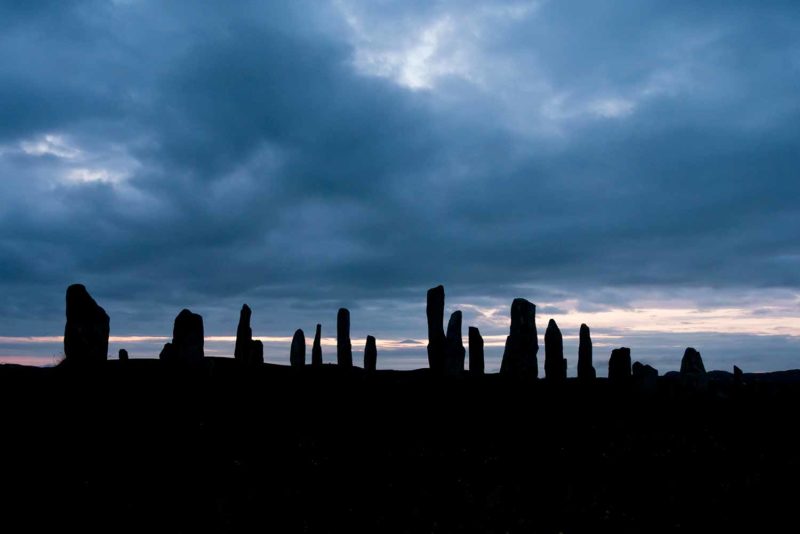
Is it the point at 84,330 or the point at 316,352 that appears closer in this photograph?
the point at 84,330

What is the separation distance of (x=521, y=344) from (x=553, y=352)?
3981 millimetres

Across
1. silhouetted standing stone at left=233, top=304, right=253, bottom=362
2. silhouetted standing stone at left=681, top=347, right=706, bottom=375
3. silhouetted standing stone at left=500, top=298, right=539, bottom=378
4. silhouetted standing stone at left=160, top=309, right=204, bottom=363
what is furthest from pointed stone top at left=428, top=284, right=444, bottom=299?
silhouetted standing stone at left=681, top=347, right=706, bottom=375

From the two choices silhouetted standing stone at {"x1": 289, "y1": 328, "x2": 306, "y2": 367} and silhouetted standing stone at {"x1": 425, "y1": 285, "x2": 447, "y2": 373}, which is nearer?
silhouetted standing stone at {"x1": 425, "y1": 285, "x2": 447, "y2": 373}

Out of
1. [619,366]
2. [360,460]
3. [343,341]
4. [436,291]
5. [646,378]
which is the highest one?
[436,291]

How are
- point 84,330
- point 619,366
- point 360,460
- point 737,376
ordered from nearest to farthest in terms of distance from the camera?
1. point 360,460
2. point 84,330
3. point 619,366
4. point 737,376

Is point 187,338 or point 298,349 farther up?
point 298,349

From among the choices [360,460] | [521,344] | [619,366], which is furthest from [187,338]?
[619,366]

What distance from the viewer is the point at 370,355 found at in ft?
133

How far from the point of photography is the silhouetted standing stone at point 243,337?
3559 centimetres

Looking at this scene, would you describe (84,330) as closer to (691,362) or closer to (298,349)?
(298,349)

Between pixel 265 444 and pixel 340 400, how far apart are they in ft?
22.9

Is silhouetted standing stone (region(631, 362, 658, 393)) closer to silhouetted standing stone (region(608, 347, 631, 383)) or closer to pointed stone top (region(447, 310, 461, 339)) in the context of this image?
silhouetted standing stone (region(608, 347, 631, 383))

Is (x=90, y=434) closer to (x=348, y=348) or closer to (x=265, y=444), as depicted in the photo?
(x=265, y=444)

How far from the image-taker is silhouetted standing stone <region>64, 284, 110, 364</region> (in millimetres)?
26219
